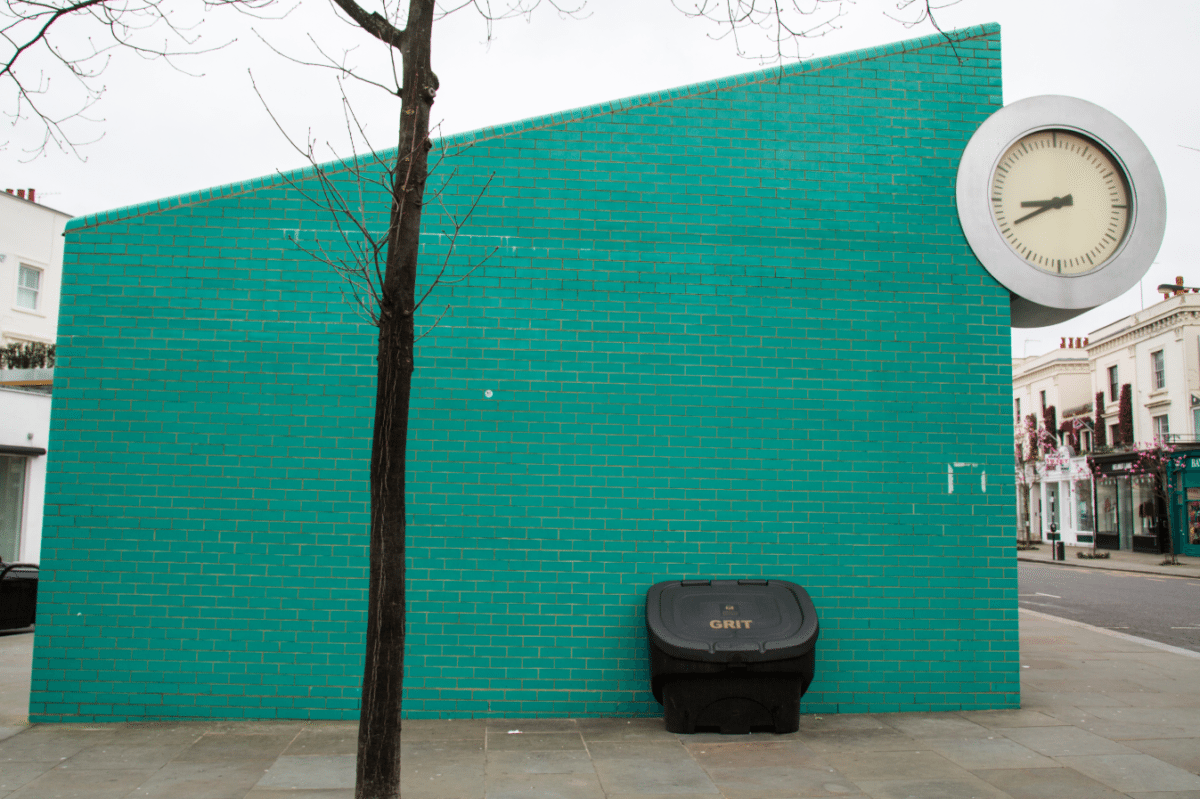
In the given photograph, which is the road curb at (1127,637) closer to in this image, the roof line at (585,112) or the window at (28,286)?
the roof line at (585,112)

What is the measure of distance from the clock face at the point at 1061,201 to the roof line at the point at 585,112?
1.17m

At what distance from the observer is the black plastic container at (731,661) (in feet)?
19.6

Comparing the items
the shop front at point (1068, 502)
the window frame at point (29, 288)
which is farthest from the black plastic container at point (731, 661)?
the shop front at point (1068, 502)

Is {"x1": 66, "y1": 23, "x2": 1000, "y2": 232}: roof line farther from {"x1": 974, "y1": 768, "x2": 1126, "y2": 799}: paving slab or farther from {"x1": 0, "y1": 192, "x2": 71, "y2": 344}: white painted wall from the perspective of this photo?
{"x1": 0, "y1": 192, "x2": 71, "y2": 344}: white painted wall

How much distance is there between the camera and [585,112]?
7.29m

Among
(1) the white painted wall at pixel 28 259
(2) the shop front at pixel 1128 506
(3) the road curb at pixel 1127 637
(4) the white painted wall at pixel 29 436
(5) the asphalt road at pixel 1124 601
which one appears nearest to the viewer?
(3) the road curb at pixel 1127 637

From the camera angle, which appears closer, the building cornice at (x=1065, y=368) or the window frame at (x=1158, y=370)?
the window frame at (x=1158, y=370)

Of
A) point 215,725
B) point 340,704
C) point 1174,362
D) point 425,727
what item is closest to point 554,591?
point 425,727

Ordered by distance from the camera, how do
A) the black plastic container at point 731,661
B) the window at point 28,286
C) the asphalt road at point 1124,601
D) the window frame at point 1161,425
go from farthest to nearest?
1. the window frame at point 1161,425
2. the window at point 28,286
3. the asphalt road at point 1124,601
4. the black plastic container at point 731,661

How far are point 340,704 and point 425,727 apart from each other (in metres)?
0.75

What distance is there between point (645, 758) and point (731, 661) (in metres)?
0.89

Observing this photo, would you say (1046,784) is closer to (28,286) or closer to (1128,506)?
(28,286)

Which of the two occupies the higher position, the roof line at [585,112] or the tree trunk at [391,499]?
the roof line at [585,112]

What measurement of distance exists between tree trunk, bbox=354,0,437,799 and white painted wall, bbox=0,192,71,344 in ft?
79.0
